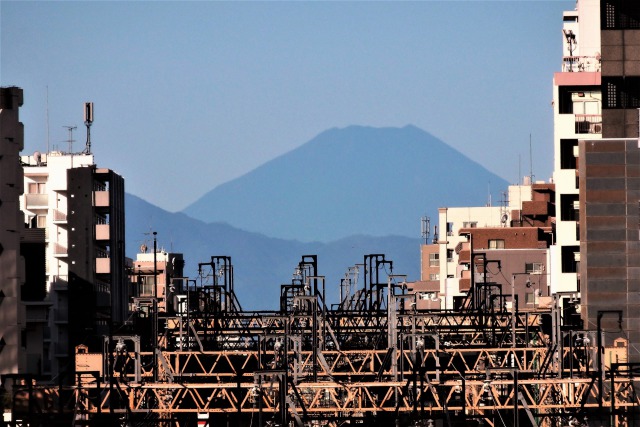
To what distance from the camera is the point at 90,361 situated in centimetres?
8481

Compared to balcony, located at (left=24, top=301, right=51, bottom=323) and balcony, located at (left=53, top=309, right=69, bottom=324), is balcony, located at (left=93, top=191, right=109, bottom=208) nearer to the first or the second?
balcony, located at (left=53, top=309, right=69, bottom=324)

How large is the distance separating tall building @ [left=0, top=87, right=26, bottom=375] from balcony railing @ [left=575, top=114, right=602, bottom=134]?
3527 cm

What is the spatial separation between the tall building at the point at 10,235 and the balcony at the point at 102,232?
45.8 metres

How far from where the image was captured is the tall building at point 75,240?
112488 mm

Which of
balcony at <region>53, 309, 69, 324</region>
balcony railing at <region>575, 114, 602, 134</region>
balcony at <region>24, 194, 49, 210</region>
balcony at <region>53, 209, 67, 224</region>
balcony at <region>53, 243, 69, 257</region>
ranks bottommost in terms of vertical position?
balcony at <region>53, 309, 69, 324</region>

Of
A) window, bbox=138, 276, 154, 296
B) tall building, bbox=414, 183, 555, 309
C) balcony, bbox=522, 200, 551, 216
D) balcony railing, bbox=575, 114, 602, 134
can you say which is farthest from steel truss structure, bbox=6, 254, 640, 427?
window, bbox=138, 276, 154, 296

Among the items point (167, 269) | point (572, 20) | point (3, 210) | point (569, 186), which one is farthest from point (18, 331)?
point (167, 269)

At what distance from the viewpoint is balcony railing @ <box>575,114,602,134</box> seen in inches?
3812

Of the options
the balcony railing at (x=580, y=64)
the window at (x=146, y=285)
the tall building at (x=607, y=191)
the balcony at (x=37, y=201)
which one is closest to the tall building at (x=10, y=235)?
the tall building at (x=607, y=191)

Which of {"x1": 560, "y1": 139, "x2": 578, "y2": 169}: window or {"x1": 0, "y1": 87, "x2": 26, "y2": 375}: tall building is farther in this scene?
{"x1": 560, "y1": 139, "x2": 578, "y2": 169}: window

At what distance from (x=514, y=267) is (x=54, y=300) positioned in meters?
41.7

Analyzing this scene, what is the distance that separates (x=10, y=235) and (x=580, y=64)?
1656 inches

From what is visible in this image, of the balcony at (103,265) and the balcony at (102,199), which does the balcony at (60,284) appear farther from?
the balcony at (102,199)

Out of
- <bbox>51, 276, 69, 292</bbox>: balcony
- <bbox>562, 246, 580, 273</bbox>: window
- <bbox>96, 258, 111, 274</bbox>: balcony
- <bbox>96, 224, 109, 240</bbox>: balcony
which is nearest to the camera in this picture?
<bbox>562, 246, 580, 273</bbox>: window
